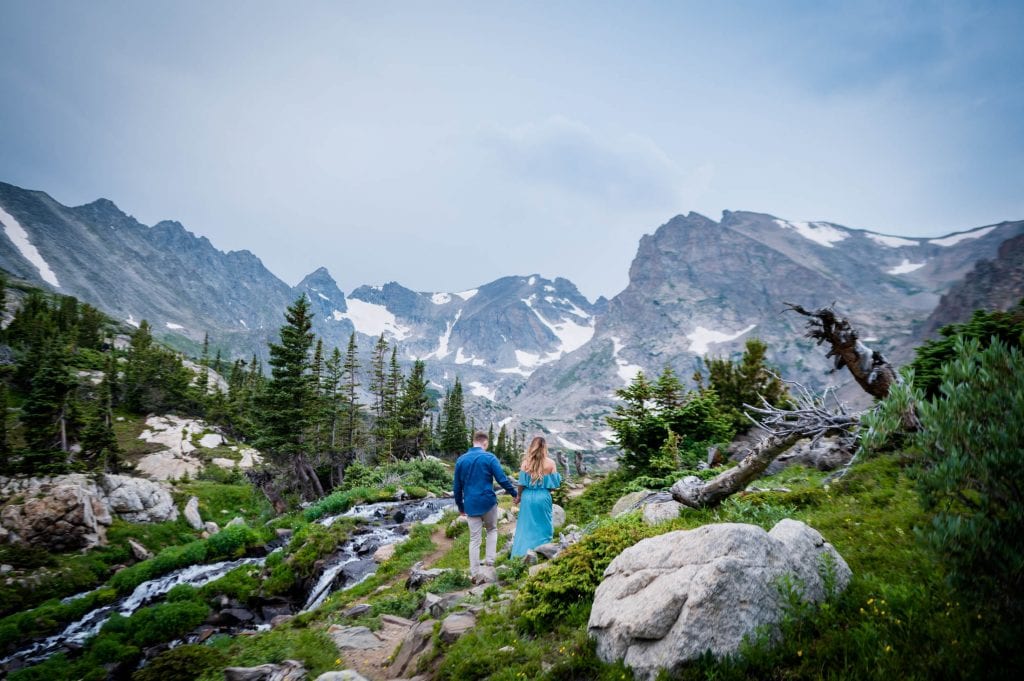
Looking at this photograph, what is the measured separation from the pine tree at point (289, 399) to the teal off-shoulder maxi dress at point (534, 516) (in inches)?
1018

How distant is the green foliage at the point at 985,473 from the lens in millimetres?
3256

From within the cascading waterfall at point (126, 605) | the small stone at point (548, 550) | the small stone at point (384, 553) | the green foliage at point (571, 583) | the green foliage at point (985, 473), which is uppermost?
the green foliage at point (985, 473)

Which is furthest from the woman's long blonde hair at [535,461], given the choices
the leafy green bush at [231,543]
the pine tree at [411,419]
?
the pine tree at [411,419]

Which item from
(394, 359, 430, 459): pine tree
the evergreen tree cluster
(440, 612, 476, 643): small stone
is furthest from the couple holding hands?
(394, 359, 430, 459): pine tree

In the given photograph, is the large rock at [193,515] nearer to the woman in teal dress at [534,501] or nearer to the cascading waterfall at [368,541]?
the cascading waterfall at [368,541]

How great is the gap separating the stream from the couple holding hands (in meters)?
5.74

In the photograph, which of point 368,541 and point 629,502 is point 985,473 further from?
point 368,541

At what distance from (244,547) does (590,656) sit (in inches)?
811

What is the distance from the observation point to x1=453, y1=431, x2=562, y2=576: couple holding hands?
1062 centimetres

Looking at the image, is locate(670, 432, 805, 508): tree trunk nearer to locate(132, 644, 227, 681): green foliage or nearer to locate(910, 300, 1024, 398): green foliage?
locate(910, 300, 1024, 398): green foliage

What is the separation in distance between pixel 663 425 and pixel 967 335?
9816mm

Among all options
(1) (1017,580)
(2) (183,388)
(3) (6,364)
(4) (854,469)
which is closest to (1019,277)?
(4) (854,469)

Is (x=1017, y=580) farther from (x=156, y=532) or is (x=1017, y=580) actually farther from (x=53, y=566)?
(x=156, y=532)

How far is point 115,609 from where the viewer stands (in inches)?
646
